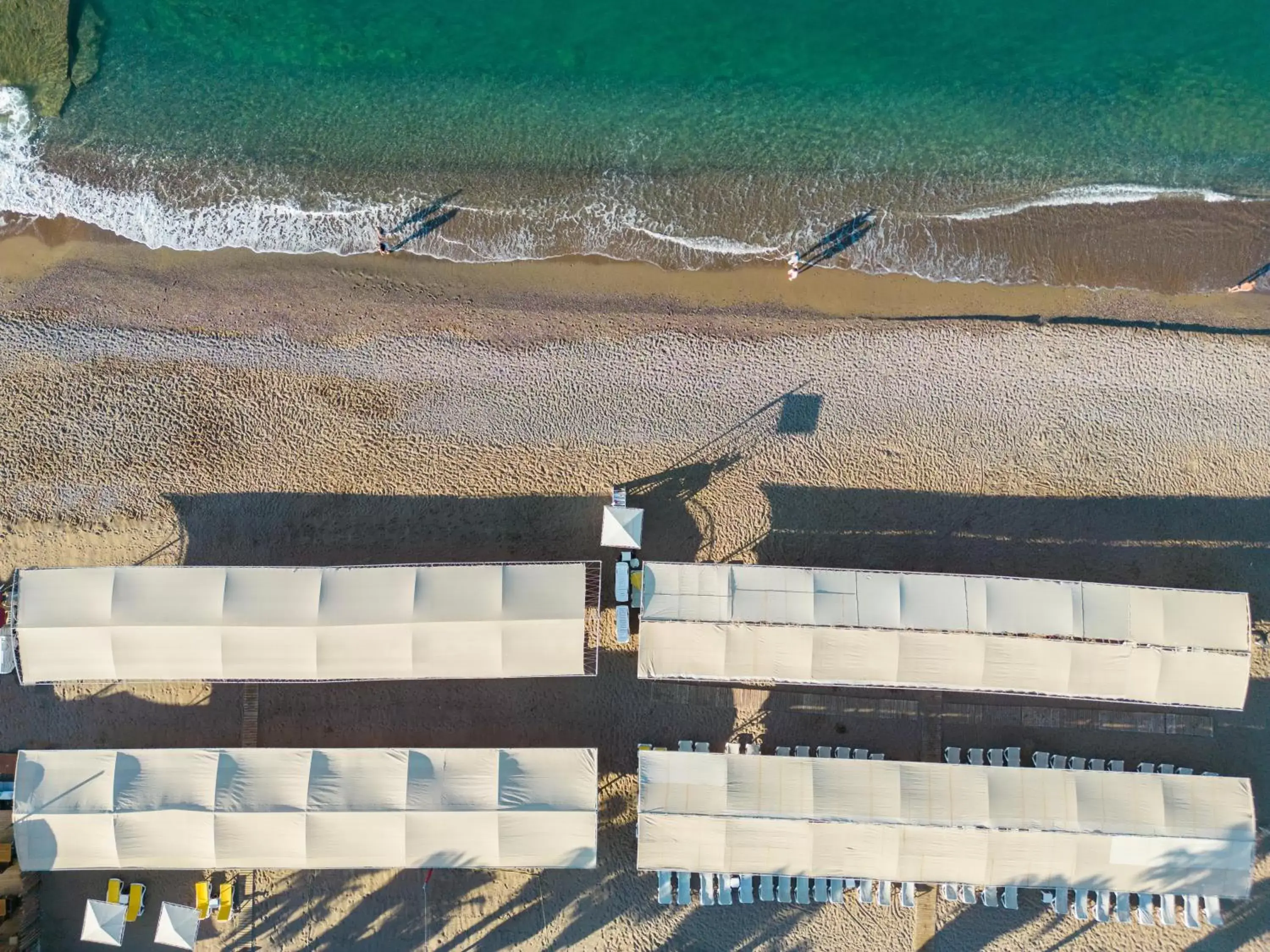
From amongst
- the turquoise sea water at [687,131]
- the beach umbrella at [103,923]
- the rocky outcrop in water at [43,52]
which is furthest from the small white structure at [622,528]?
the rocky outcrop in water at [43,52]

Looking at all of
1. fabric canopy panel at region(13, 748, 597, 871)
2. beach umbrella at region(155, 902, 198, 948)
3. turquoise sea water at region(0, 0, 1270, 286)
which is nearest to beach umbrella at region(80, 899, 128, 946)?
beach umbrella at region(155, 902, 198, 948)

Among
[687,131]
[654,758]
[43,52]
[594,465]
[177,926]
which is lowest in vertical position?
[177,926]

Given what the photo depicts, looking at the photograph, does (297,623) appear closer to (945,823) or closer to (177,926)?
(177,926)

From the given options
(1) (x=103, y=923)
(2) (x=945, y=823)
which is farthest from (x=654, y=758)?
(1) (x=103, y=923)

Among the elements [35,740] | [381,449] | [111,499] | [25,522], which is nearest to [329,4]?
[381,449]

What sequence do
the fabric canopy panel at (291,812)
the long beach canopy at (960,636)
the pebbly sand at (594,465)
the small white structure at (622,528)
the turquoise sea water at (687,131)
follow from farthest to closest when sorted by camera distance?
the turquoise sea water at (687,131) < the pebbly sand at (594,465) < the small white structure at (622,528) < the long beach canopy at (960,636) < the fabric canopy panel at (291,812)

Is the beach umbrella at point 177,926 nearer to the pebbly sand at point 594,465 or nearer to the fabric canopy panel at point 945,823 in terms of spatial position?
the pebbly sand at point 594,465
